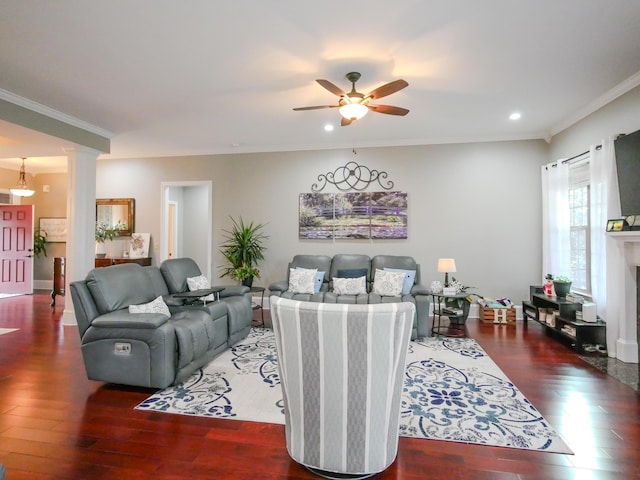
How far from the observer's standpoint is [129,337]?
2787mm

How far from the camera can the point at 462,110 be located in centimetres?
427

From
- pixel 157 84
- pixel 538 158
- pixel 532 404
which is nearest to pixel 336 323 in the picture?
pixel 532 404

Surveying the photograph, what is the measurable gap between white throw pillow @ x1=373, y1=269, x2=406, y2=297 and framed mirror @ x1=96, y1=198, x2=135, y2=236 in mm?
4820

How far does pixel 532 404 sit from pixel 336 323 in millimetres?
2061

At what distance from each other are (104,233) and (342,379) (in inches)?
259

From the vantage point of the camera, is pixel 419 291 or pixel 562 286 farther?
pixel 419 291

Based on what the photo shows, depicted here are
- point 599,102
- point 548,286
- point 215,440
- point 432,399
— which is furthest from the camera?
point 548,286

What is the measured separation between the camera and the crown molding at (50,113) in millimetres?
3825

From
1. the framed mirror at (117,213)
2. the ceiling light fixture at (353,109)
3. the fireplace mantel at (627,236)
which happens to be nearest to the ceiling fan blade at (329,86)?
the ceiling light fixture at (353,109)

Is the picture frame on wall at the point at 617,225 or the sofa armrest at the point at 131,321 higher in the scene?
the picture frame on wall at the point at 617,225

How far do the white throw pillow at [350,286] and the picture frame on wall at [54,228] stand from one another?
6.77 meters

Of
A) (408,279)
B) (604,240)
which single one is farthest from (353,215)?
(604,240)

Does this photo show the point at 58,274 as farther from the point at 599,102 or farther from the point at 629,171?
the point at 599,102

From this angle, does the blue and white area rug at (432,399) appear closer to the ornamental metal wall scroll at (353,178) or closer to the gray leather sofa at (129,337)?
the gray leather sofa at (129,337)
